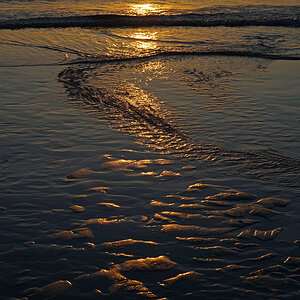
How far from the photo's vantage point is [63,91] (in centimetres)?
791

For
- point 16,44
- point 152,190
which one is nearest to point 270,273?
point 152,190

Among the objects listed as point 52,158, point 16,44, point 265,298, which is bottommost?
point 265,298

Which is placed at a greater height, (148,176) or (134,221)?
(148,176)

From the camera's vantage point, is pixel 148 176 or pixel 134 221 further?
pixel 148 176

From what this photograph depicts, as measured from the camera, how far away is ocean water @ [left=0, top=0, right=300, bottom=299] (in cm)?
315

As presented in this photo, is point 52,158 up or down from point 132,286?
up

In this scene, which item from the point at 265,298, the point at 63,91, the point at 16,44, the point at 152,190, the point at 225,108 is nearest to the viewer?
the point at 265,298

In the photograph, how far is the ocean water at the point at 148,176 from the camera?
10.3ft

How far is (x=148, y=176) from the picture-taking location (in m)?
4.68

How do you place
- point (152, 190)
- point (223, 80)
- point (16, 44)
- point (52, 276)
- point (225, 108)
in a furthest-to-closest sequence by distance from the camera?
point (16, 44), point (223, 80), point (225, 108), point (152, 190), point (52, 276)

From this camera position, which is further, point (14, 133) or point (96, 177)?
point (14, 133)

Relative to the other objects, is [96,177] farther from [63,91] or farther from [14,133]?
[63,91]

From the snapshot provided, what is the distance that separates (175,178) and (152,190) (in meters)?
0.39

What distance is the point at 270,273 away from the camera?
316 centimetres
